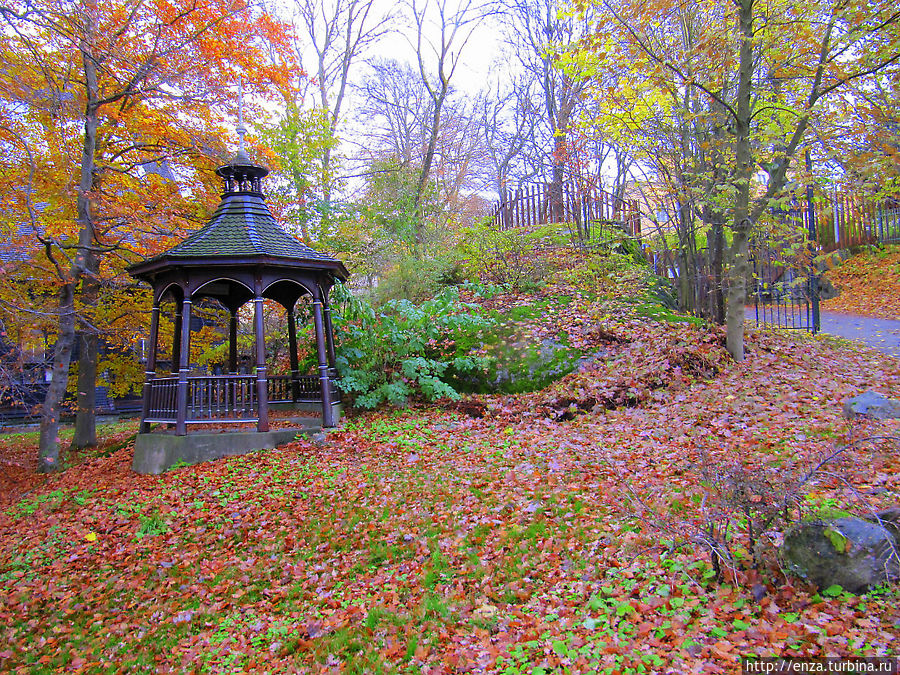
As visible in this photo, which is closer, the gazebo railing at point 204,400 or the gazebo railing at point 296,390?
the gazebo railing at point 204,400

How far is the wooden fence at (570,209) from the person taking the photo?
49.4 feet

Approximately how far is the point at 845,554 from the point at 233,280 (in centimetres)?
874

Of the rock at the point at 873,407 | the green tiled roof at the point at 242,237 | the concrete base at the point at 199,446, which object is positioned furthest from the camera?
the green tiled roof at the point at 242,237

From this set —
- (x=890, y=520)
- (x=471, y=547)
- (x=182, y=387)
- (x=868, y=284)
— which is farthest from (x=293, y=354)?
(x=868, y=284)

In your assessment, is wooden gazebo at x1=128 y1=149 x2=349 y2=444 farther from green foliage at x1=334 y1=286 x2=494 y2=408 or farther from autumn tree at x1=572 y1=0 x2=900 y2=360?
autumn tree at x1=572 y1=0 x2=900 y2=360

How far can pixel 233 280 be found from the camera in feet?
29.9

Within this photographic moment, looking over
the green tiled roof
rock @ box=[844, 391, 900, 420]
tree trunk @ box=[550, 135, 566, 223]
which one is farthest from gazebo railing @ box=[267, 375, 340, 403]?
tree trunk @ box=[550, 135, 566, 223]

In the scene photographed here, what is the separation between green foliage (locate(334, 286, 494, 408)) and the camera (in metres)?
10.6

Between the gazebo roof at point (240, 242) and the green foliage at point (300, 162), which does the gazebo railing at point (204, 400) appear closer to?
the gazebo roof at point (240, 242)

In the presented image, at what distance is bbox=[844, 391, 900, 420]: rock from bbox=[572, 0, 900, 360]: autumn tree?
2.98 metres

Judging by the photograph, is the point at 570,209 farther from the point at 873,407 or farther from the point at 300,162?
the point at 873,407

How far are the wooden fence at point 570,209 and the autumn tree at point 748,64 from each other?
4.30 meters

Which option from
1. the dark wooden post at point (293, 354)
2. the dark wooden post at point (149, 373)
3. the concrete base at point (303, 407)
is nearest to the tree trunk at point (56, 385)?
the dark wooden post at point (149, 373)

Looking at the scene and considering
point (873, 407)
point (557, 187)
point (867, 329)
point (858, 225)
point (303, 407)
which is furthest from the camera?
point (858, 225)
